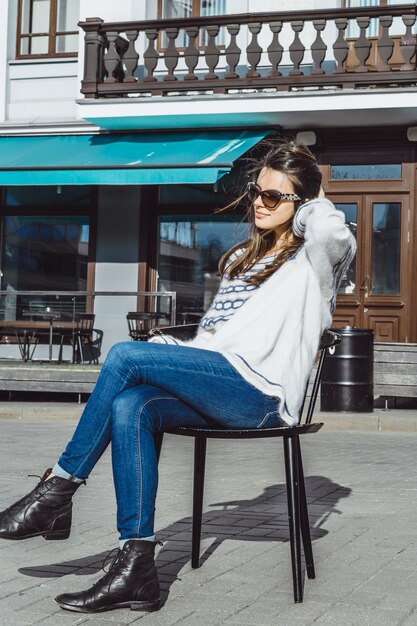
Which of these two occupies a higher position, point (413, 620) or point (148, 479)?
point (148, 479)

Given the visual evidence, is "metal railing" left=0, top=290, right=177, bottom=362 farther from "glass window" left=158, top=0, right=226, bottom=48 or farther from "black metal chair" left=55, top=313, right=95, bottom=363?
"glass window" left=158, top=0, right=226, bottom=48

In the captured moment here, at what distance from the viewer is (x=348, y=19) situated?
15.3 m

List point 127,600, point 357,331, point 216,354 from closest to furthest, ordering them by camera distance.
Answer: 1. point 127,600
2. point 216,354
3. point 357,331

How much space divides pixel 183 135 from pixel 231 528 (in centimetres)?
1126

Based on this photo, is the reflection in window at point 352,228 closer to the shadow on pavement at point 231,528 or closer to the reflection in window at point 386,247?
the reflection in window at point 386,247

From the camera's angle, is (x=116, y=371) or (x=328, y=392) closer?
(x=116, y=371)

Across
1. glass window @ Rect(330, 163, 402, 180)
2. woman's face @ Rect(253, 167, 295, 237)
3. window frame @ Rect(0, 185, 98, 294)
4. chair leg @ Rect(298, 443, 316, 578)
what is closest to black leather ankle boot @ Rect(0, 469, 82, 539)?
chair leg @ Rect(298, 443, 316, 578)

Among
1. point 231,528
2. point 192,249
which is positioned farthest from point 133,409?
point 192,249

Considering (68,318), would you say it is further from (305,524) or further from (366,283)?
(305,524)

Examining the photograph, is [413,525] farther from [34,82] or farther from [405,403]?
[34,82]

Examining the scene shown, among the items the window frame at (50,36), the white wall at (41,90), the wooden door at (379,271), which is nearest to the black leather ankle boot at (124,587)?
the wooden door at (379,271)

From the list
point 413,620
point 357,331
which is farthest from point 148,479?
point 357,331

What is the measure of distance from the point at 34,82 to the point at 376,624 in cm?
1507

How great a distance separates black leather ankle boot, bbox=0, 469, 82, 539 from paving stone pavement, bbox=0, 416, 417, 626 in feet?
0.80
